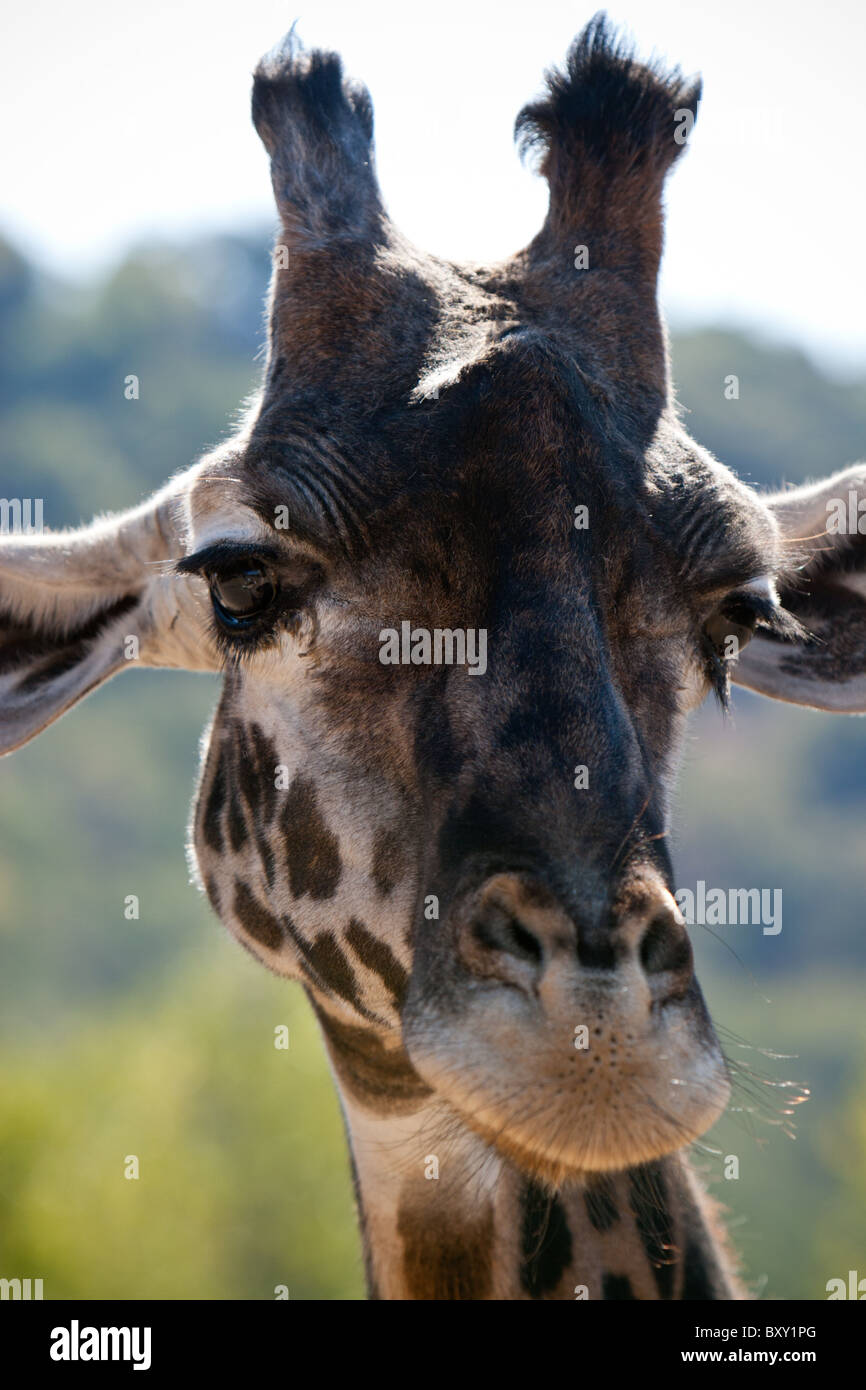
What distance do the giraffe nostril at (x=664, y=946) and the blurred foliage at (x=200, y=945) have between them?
0.55 m

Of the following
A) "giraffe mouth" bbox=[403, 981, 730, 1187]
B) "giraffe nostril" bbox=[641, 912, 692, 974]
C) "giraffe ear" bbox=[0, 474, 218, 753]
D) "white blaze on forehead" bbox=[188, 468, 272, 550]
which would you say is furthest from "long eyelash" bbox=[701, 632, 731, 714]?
"giraffe ear" bbox=[0, 474, 218, 753]

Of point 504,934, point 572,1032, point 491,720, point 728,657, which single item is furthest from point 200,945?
point 572,1032

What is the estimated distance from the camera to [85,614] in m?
6.18

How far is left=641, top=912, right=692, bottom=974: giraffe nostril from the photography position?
3658mm

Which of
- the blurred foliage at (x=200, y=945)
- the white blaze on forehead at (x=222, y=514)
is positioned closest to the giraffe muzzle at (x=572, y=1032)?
the blurred foliage at (x=200, y=945)

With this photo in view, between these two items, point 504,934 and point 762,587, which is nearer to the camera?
point 504,934

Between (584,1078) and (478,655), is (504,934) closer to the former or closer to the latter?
(584,1078)

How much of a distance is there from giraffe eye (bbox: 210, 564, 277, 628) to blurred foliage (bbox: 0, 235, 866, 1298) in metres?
1.15

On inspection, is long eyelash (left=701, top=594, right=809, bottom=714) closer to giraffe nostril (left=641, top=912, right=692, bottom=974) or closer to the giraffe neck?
giraffe nostril (left=641, top=912, right=692, bottom=974)

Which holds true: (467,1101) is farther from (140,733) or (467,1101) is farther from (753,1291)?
(140,733)

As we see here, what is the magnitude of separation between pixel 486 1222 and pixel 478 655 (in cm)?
240

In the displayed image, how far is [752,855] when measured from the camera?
144 m

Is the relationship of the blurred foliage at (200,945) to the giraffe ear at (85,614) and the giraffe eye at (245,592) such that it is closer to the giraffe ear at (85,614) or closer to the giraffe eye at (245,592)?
the giraffe ear at (85,614)
